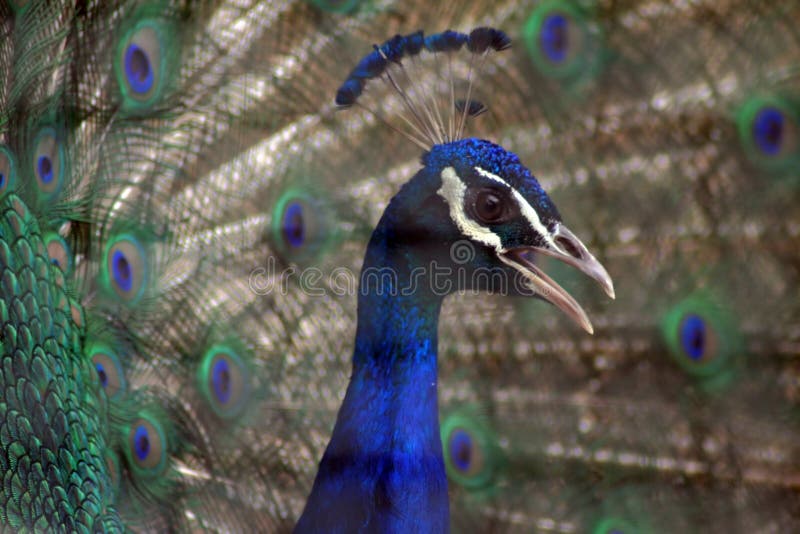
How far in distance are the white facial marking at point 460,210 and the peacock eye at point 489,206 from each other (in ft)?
0.04

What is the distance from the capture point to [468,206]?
38.4 inches

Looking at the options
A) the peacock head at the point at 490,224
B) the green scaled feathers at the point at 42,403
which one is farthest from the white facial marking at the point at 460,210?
the green scaled feathers at the point at 42,403

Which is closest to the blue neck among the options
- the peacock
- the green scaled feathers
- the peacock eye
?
the peacock

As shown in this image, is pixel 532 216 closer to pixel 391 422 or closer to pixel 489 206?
pixel 489 206

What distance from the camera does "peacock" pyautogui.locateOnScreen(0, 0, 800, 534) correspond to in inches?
39.4

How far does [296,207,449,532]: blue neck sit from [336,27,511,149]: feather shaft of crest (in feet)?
0.50

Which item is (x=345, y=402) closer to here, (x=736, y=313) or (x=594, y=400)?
(x=594, y=400)

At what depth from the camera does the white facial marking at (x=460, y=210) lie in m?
0.97

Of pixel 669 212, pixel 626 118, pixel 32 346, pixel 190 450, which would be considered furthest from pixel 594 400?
pixel 32 346

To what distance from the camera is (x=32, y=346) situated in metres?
1.21

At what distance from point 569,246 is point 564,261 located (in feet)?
0.06

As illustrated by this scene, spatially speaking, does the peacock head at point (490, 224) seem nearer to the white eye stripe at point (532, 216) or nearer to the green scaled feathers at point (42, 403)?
the white eye stripe at point (532, 216)

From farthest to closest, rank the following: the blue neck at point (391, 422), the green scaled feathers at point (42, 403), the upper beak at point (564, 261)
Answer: the green scaled feathers at point (42, 403) < the blue neck at point (391, 422) < the upper beak at point (564, 261)

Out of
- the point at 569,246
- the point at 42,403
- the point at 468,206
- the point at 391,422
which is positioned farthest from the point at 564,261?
the point at 42,403
